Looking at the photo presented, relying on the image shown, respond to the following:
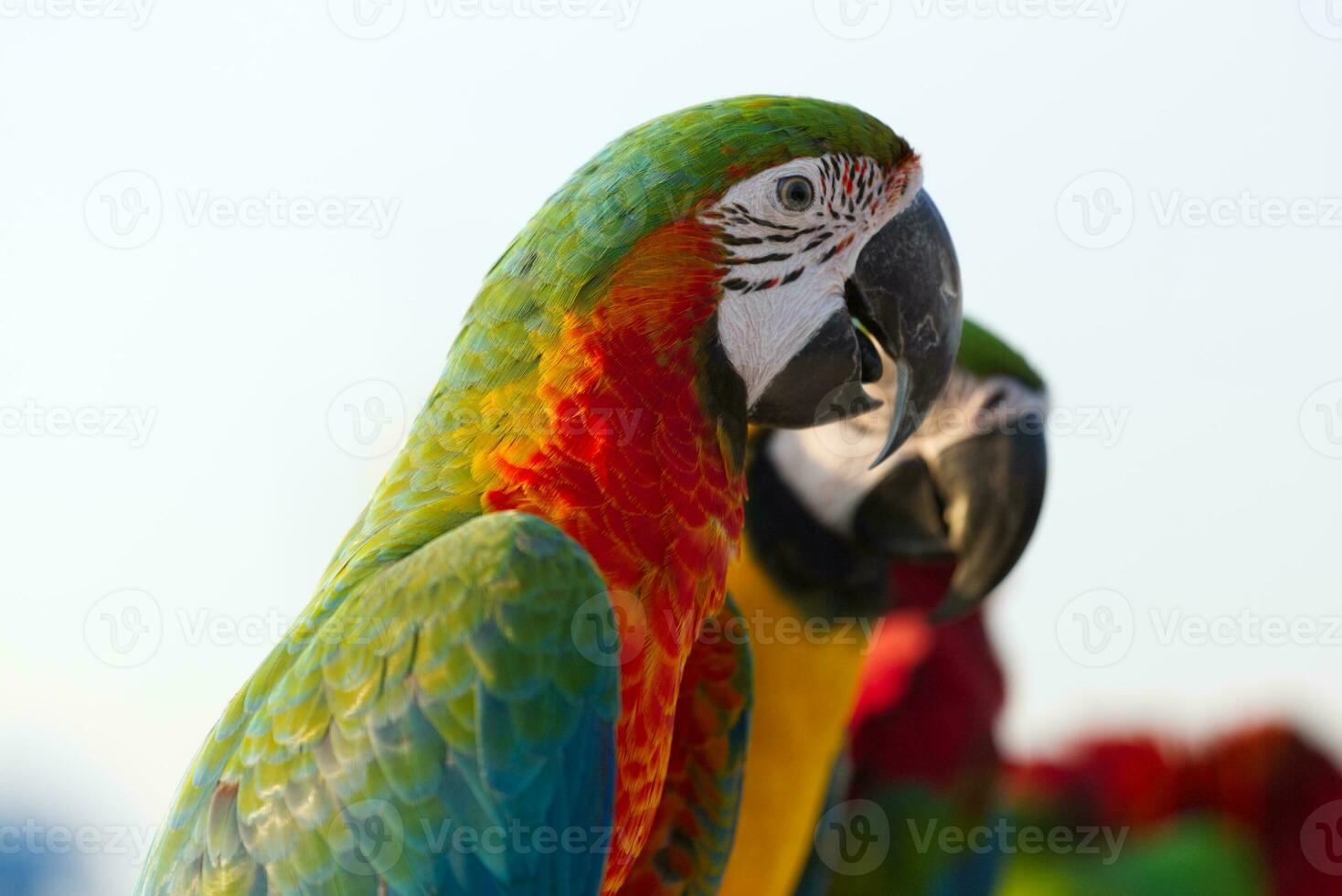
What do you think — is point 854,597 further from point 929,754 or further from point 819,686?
point 929,754

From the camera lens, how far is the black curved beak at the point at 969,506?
190 centimetres

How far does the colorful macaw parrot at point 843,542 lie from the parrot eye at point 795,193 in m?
0.70

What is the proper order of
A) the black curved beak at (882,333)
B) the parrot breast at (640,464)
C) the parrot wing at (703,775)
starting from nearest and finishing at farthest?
the parrot breast at (640,464) < the black curved beak at (882,333) < the parrot wing at (703,775)

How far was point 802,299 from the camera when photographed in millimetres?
1275

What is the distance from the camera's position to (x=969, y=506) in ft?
6.26

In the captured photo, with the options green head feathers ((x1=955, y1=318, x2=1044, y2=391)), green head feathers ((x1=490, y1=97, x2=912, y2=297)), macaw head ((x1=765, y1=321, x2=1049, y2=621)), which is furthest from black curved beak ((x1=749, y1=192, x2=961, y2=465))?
green head feathers ((x1=955, y1=318, x2=1044, y2=391))

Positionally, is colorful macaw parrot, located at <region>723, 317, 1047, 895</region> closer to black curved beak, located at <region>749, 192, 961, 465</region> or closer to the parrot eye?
black curved beak, located at <region>749, 192, 961, 465</region>

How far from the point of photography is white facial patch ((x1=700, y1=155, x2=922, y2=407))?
123 cm

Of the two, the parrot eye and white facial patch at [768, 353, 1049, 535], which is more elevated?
the parrot eye

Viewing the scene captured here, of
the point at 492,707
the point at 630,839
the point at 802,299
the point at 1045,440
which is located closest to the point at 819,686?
the point at 1045,440

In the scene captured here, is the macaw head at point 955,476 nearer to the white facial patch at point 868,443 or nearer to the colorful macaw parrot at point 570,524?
the white facial patch at point 868,443

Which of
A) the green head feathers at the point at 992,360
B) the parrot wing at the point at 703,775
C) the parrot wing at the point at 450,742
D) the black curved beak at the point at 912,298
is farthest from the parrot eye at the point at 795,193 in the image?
the green head feathers at the point at 992,360

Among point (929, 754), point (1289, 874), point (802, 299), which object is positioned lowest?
point (1289, 874)

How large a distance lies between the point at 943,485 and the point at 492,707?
1.13m
